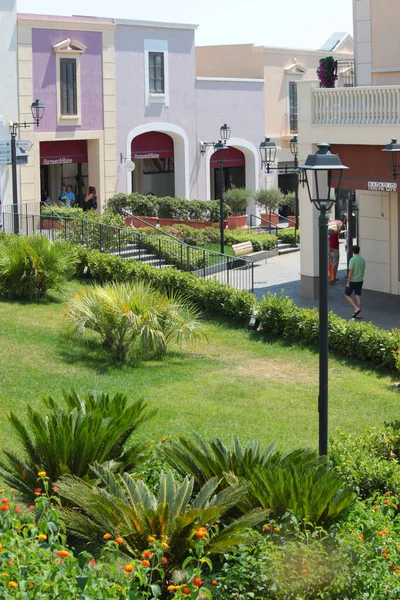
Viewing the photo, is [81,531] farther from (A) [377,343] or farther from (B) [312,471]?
(A) [377,343]

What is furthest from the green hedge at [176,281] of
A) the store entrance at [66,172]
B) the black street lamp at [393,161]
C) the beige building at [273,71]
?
the beige building at [273,71]

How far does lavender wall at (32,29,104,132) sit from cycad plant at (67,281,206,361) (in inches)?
695

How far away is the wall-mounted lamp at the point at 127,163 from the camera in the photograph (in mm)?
35062

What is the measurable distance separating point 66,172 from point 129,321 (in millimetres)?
20867

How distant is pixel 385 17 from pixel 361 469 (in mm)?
16220

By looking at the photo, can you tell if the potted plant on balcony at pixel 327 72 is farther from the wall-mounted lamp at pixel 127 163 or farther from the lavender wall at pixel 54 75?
the wall-mounted lamp at pixel 127 163

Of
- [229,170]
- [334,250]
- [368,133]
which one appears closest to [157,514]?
[368,133]

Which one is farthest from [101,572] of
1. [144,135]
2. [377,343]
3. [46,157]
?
[144,135]

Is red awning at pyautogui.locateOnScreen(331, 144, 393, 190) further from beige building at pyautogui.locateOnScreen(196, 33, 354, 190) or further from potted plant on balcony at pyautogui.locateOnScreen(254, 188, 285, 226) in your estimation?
beige building at pyautogui.locateOnScreen(196, 33, 354, 190)

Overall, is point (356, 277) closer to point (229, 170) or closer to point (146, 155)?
point (146, 155)

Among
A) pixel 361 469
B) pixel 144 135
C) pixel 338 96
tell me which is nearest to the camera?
pixel 361 469

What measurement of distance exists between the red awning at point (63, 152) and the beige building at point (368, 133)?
1340 cm

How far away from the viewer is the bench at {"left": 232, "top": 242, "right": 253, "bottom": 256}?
2889cm

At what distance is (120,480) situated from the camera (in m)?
8.47
